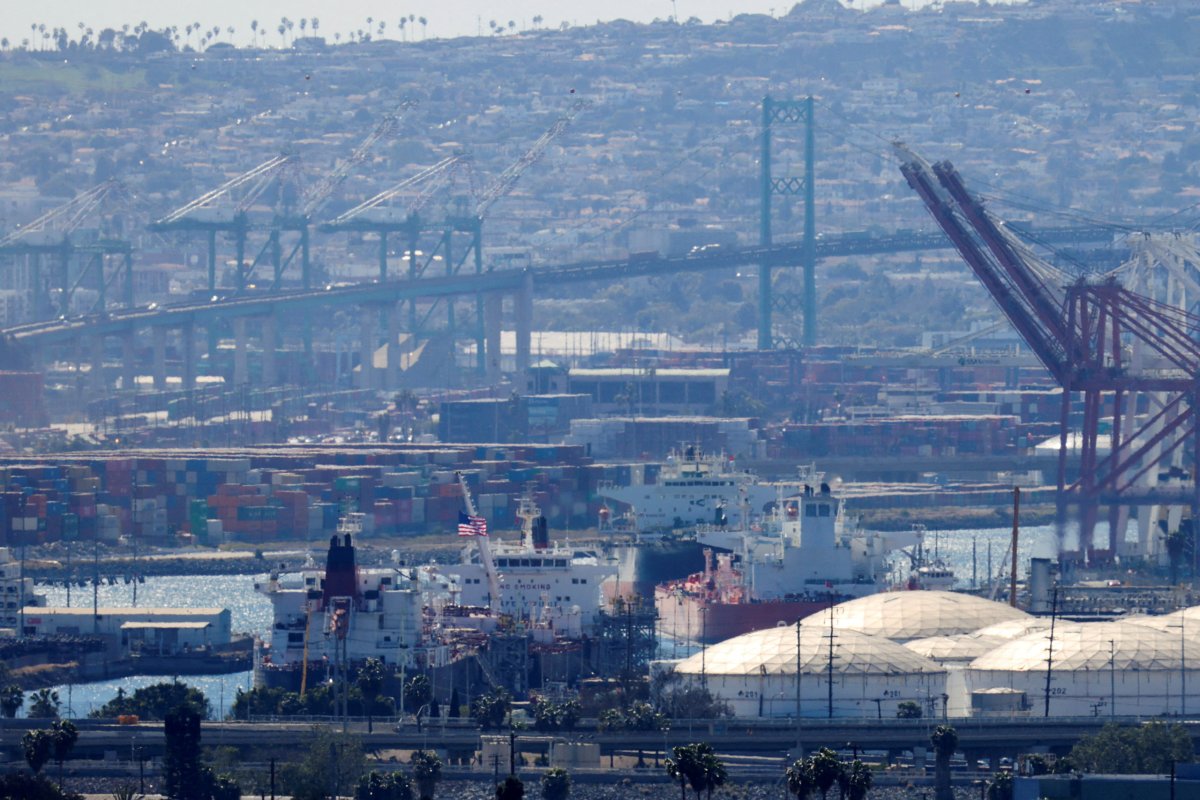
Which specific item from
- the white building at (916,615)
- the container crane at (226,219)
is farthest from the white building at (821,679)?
the container crane at (226,219)

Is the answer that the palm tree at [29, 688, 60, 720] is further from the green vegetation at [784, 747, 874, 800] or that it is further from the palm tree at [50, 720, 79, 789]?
the green vegetation at [784, 747, 874, 800]

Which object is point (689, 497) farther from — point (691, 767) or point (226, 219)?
point (226, 219)

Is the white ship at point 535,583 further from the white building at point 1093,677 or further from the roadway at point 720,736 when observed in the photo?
the roadway at point 720,736

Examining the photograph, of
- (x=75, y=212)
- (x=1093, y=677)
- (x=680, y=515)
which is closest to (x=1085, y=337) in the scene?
(x=680, y=515)

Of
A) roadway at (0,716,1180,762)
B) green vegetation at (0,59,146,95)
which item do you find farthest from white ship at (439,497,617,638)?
green vegetation at (0,59,146,95)

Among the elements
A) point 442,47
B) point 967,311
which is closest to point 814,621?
point 967,311

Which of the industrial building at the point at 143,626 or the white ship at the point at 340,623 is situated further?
the industrial building at the point at 143,626
